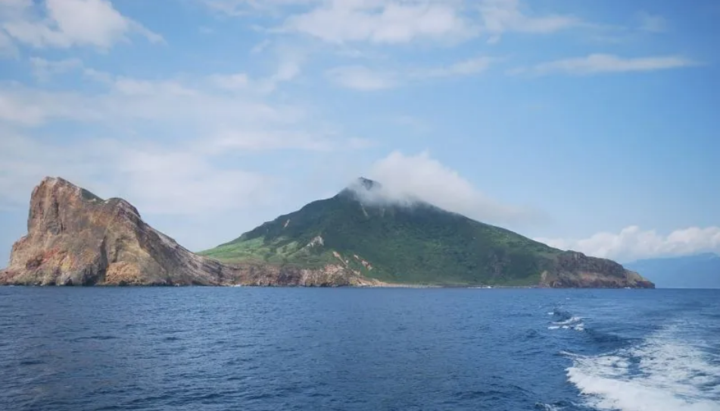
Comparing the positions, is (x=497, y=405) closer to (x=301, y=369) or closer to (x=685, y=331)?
(x=301, y=369)

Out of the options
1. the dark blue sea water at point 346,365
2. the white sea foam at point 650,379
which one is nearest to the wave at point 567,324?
the dark blue sea water at point 346,365

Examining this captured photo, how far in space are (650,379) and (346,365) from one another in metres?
31.2

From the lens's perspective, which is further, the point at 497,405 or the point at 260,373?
the point at 260,373

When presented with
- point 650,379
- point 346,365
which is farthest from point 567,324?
point 346,365

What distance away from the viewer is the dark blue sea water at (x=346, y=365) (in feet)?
146

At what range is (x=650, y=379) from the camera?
51.9 m

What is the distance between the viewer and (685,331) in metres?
91.3

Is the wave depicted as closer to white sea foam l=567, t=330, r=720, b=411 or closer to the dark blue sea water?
the dark blue sea water

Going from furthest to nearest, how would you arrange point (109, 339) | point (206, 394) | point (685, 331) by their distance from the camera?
1. point (685, 331)
2. point (109, 339)
3. point (206, 394)

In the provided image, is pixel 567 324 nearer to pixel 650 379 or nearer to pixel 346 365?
pixel 650 379

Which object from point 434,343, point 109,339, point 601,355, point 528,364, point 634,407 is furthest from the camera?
point 434,343

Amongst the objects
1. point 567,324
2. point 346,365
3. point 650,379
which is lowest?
point 346,365

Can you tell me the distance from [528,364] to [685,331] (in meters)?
44.9

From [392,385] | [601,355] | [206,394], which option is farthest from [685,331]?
[206,394]
